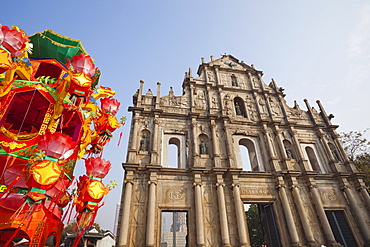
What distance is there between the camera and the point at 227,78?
57.4ft

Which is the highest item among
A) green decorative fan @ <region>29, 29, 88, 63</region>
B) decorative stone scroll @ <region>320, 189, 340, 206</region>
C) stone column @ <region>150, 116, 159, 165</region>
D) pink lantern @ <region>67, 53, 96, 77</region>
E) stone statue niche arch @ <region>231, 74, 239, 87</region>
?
stone statue niche arch @ <region>231, 74, 239, 87</region>

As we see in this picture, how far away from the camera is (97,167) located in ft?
28.7

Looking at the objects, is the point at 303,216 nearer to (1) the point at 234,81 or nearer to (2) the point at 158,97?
(1) the point at 234,81

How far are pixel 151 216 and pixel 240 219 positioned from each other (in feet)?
15.3

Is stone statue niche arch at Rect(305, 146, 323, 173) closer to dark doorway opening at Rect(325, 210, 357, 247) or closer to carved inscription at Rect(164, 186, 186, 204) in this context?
dark doorway opening at Rect(325, 210, 357, 247)

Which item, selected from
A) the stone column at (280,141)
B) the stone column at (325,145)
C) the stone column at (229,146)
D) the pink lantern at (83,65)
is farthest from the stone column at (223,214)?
the stone column at (325,145)

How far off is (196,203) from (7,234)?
8.09 meters

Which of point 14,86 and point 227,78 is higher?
point 227,78

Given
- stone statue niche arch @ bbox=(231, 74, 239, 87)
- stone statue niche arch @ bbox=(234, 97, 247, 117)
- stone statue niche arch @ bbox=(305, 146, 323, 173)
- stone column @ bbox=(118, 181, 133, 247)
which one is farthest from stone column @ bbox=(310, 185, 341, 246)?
stone column @ bbox=(118, 181, 133, 247)

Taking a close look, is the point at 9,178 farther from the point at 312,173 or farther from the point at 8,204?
the point at 312,173

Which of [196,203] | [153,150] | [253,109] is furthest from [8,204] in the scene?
[253,109]

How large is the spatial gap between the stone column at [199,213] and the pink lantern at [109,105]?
6.26 meters

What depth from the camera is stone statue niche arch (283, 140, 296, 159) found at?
1399cm

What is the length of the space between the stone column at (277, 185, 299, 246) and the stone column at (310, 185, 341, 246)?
1.78m
